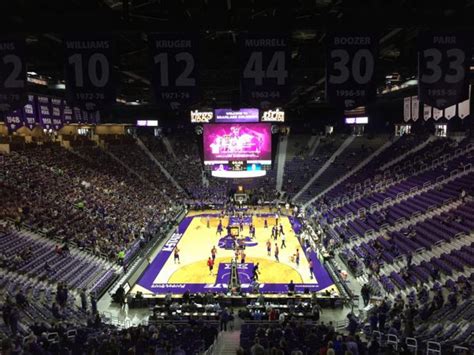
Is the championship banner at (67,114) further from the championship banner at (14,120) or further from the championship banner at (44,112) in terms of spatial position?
the championship banner at (14,120)

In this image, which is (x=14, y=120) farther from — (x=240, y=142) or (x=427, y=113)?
(x=427, y=113)

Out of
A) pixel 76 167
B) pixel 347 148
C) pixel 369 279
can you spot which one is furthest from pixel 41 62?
pixel 347 148

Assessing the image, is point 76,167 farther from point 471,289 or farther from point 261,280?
point 471,289

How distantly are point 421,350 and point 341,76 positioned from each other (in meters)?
7.35

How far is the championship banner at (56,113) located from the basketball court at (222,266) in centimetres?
892

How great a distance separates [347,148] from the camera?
4728 cm

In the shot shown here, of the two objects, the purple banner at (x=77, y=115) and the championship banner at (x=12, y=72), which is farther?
the purple banner at (x=77, y=115)

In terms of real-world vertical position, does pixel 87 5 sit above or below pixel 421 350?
above

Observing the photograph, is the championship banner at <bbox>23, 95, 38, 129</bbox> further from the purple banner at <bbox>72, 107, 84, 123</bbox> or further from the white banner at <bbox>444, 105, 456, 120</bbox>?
the white banner at <bbox>444, 105, 456, 120</bbox>

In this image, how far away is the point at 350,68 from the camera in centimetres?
765

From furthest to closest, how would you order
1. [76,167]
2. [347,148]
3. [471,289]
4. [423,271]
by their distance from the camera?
[347,148] < [76,167] < [423,271] < [471,289]

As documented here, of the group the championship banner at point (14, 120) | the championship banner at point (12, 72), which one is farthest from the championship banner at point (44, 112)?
the championship banner at point (12, 72)

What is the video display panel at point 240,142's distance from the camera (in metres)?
36.2

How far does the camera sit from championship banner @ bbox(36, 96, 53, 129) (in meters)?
17.6
